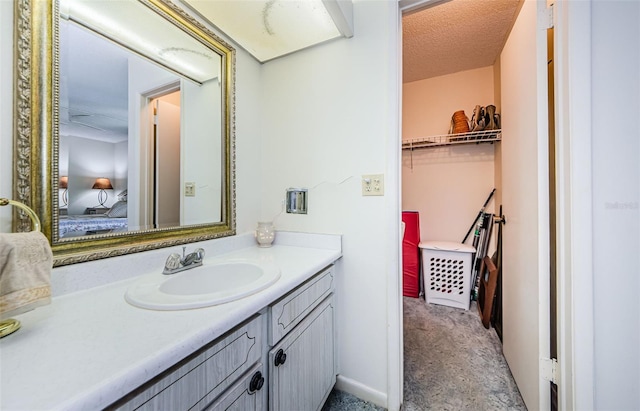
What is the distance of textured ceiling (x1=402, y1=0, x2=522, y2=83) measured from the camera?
1.66m

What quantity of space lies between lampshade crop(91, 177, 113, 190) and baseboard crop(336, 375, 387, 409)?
4.70 feet

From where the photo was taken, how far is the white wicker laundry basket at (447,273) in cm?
220

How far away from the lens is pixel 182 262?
99cm

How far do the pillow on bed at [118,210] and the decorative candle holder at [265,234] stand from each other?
25.8 inches

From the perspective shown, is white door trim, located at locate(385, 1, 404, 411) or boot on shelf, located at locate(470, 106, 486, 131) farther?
boot on shelf, located at locate(470, 106, 486, 131)

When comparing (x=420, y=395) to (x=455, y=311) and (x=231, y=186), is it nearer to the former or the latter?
(x=455, y=311)

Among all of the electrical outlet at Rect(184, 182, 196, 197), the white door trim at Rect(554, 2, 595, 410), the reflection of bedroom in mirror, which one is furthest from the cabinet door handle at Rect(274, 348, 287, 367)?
the white door trim at Rect(554, 2, 595, 410)

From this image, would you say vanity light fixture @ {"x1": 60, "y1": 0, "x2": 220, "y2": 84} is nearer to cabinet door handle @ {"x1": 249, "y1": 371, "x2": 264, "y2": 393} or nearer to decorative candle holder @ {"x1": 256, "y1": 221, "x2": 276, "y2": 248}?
decorative candle holder @ {"x1": 256, "y1": 221, "x2": 276, "y2": 248}

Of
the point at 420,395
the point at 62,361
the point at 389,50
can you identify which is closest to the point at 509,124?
the point at 389,50

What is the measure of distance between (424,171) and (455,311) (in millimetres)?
1420

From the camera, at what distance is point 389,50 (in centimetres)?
119

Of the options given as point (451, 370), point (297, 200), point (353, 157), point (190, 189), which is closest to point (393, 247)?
point (353, 157)

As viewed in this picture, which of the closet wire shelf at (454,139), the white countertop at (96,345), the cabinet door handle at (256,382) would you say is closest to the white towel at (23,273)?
the white countertop at (96,345)

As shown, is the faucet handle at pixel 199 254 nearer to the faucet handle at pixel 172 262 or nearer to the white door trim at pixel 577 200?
the faucet handle at pixel 172 262
